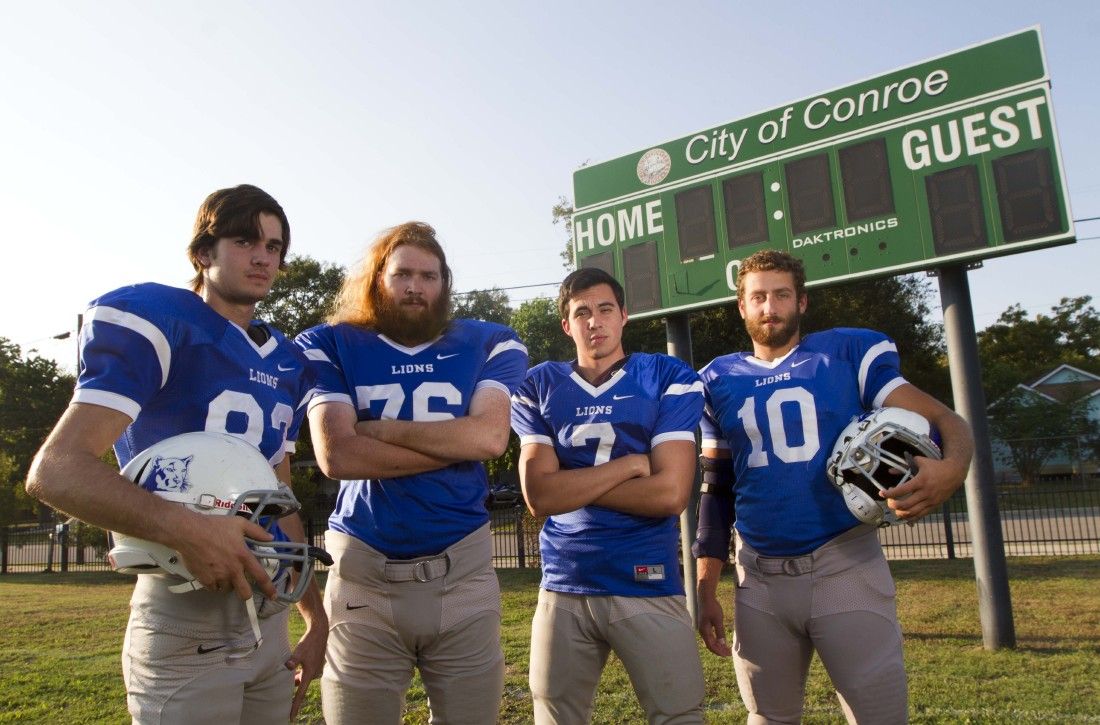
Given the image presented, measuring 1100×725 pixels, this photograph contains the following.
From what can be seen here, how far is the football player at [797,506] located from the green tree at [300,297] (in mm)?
21026

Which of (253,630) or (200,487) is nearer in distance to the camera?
(200,487)

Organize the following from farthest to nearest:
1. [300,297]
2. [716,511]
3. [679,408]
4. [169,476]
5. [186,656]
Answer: [300,297]
[716,511]
[679,408]
[186,656]
[169,476]

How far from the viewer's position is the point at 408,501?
9.40ft

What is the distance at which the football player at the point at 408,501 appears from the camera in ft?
9.09

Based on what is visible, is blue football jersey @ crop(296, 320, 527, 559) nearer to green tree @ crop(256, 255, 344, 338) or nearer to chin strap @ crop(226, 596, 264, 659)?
chin strap @ crop(226, 596, 264, 659)

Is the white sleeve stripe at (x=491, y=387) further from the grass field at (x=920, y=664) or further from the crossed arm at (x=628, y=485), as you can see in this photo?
the grass field at (x=920, y=664)

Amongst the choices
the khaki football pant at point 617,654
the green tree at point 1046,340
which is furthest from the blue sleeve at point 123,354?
the green tree at point 1046,340

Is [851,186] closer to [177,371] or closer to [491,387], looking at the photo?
[491,387]

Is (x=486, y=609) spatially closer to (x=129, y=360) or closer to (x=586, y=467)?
(x=586, y=467)

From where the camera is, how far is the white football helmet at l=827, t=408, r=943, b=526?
2881mm

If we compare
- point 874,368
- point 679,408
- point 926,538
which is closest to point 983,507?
point 874,368

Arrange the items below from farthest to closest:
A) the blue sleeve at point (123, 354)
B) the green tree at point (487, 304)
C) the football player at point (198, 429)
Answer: the green tree at point (487, 304), the blue sleeve at point (123, 354), the football player at point (198, 429)

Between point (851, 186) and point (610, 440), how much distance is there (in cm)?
522

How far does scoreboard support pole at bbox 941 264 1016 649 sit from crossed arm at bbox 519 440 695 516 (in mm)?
4848
